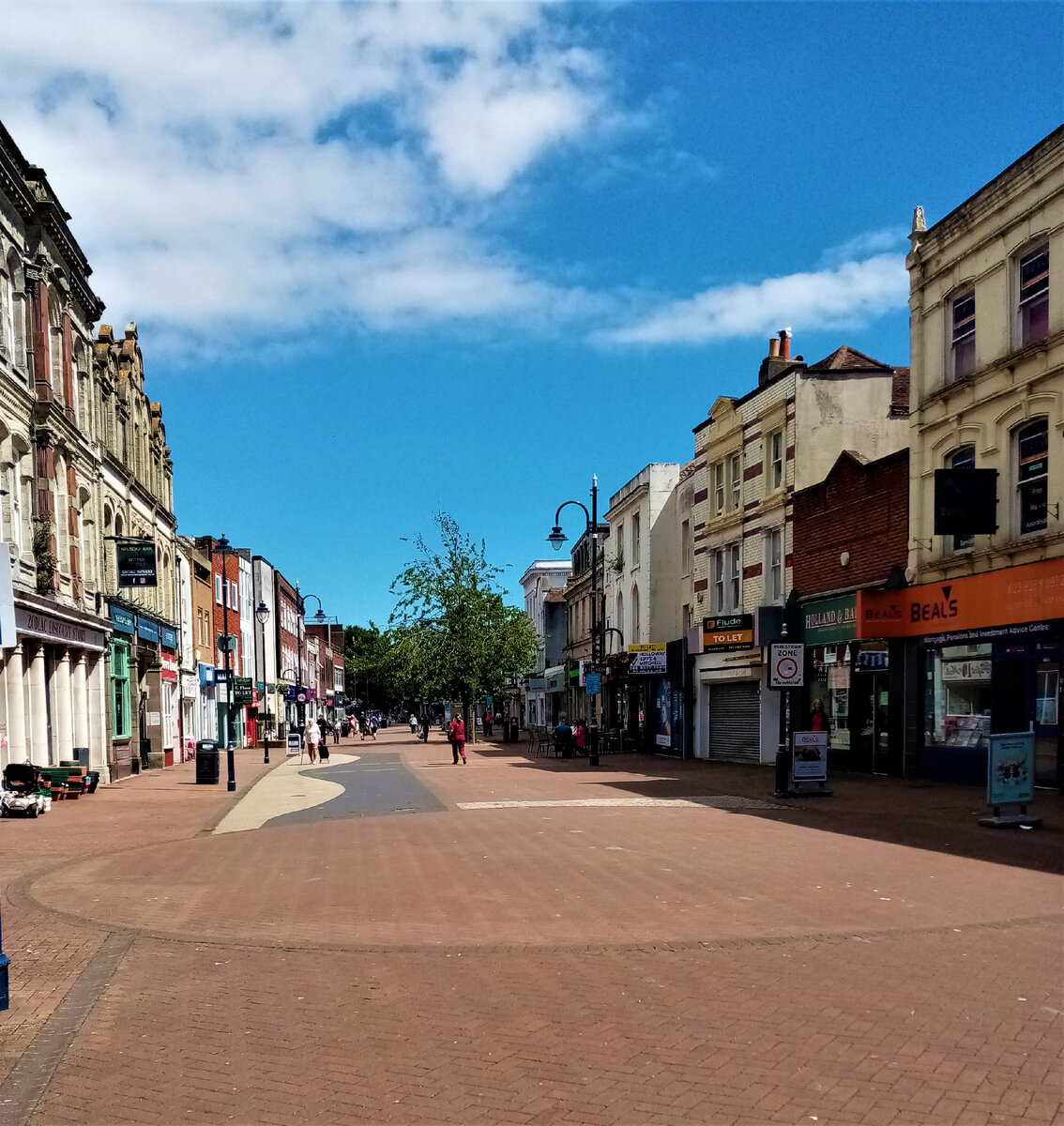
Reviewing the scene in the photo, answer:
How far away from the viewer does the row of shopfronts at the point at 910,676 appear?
19344mm

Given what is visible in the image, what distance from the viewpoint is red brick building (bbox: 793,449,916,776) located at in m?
24.3

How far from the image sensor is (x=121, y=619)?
3045cm

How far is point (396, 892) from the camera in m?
10.4

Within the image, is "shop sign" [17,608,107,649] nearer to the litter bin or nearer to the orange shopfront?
the litter bin

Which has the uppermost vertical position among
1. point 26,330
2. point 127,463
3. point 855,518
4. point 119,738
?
point 26,330

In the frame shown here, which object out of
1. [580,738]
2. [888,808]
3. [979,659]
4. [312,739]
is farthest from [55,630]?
[979,659]

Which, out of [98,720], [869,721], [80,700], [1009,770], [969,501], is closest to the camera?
[1009,770]

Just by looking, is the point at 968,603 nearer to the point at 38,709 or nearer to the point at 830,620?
the point at 830,620

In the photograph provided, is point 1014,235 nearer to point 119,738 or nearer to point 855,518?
point 855,518

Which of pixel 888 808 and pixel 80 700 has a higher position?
pixel 80 700

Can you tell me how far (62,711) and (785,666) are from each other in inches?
635

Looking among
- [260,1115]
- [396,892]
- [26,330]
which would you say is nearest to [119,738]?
[26,330]

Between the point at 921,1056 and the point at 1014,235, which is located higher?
the point at 1014,235

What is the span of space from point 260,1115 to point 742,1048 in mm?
2484
